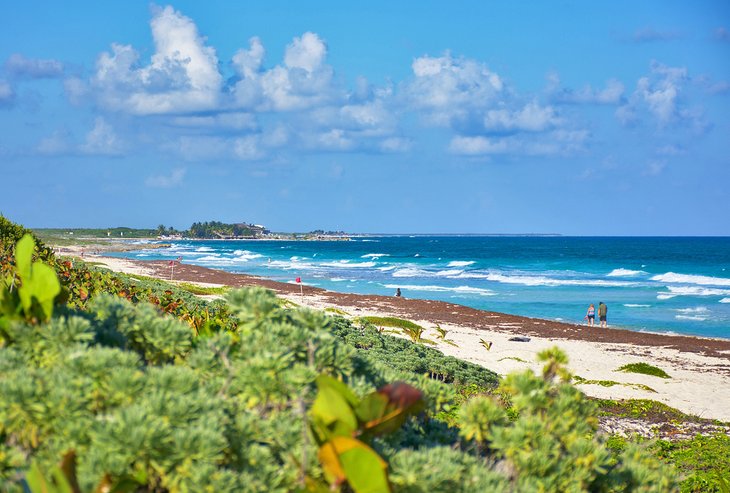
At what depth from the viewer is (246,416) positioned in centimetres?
247

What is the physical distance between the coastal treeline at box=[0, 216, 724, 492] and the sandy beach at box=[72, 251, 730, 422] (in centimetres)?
987

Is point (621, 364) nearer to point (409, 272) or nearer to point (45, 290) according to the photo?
point (45, 290)

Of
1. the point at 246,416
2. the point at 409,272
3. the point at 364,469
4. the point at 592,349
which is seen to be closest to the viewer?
the point at 364,469

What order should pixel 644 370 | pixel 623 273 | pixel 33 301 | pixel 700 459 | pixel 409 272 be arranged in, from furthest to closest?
pixel 409 272, pixel 623 273, pixel 644 370, pixel 700 459, pixel 33 301

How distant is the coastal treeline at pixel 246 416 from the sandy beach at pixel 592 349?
32.4 feet

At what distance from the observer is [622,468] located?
3094 mm

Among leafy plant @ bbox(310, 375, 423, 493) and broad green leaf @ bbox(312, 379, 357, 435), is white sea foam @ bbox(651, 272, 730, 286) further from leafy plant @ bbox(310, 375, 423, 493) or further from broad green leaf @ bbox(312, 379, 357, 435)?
broad green leaf @ bbox(312, 379, 357, 435)

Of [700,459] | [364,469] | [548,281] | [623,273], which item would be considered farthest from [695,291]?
[364,469]

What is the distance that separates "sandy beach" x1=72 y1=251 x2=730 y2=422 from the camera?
17.1 m

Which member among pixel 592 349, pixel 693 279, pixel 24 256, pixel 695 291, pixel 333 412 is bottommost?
pixel 592 349

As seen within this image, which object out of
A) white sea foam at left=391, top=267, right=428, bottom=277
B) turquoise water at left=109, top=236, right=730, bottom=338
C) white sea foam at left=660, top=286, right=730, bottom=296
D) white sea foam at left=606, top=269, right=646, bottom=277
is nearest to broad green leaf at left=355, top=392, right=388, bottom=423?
turquoise water at left=109, top=236, right=730, bottom=338

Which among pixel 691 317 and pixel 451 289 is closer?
pixel 691 317

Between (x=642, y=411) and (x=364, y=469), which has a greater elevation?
(x=364, y=469)

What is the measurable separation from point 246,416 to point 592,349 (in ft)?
85.9
